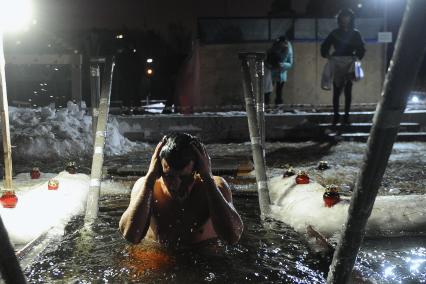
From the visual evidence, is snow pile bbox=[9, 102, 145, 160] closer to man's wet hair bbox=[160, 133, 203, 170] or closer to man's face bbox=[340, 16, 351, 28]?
man's face bbox=[340, 16, 351, 28]

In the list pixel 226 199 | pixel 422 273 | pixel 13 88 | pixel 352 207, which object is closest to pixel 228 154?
pixel 226 199

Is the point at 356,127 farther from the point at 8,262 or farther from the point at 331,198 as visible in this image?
the point at 8,262

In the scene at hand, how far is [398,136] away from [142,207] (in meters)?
10.2

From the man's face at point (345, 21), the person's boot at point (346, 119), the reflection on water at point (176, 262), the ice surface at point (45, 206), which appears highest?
the man's face at point (345, 21)

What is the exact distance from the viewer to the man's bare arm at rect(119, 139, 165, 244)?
3.87 metres

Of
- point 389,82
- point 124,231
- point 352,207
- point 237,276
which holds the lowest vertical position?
point 237,276

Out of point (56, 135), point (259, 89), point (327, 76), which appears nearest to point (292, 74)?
point (327, 76)

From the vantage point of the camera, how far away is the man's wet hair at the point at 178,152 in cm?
371

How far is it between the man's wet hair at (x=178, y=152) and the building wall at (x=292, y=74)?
42.9 ft

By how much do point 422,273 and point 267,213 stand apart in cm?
227

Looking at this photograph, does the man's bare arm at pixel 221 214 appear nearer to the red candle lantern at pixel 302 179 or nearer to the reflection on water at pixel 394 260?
the reflection on water at pixel 394 260

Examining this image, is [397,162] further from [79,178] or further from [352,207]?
[352,207]

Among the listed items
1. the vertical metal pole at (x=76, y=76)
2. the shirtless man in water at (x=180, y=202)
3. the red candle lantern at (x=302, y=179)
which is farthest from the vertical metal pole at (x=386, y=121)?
the vertical metal pole at (x=76, y=76)

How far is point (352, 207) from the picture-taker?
7.38 ft
